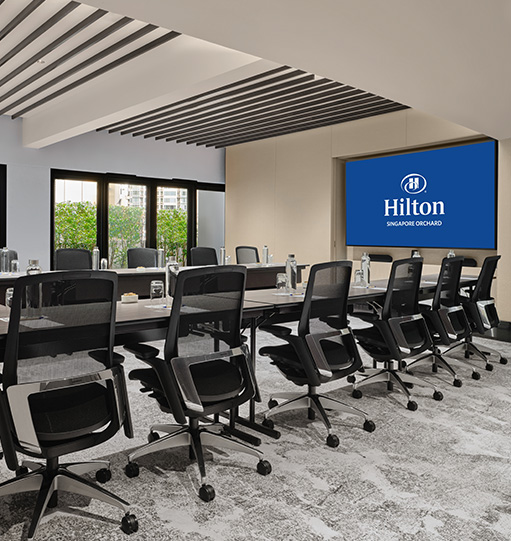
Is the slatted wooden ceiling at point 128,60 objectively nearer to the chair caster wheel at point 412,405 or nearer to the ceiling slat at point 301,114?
the ceiling slat at point 301,114

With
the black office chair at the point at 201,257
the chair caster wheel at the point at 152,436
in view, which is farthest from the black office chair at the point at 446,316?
the black office chair at the point at 201,257

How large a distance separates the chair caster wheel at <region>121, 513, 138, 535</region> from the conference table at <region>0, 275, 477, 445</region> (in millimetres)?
964

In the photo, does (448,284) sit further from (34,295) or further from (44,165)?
(44,165)

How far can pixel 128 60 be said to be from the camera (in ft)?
19.6

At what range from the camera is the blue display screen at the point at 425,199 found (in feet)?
24.2

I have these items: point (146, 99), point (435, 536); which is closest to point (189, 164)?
point (146, 99)

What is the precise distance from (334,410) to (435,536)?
154 centimetres

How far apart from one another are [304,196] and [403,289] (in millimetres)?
5556

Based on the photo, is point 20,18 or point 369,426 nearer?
point 369,426

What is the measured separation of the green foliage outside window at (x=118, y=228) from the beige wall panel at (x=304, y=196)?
6.77 feet

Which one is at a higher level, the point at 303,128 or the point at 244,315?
the point at 303,128

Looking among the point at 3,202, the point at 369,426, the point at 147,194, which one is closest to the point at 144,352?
the point at 369,426

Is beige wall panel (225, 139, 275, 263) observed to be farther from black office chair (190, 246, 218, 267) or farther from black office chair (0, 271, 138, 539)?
black office chair (0, 271, 138, 539)

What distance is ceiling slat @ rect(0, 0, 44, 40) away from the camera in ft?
15.4
